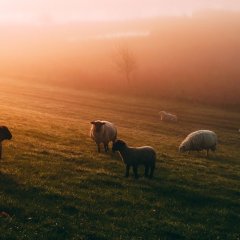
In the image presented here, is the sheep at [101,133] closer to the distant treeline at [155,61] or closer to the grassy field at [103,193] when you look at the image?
the grassy field at [103,193]

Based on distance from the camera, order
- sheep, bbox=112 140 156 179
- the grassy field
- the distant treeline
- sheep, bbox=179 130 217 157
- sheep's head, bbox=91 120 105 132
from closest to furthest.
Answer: the grassy field → sheep, bbox=112 140 156 179 → sheep's head, bbox=91 120 105 132 → sheep, bbox=179 130 217 157 → the distant treeline

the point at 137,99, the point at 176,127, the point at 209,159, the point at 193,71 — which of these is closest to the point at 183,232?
the point at 209,159

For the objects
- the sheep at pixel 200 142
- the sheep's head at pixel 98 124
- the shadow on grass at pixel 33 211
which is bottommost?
the shadow on grass at pixel 33 211

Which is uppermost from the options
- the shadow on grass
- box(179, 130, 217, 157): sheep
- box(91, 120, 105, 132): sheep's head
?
box(91, 120, 105, 132): sheep's head

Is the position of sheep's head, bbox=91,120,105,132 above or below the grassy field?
above

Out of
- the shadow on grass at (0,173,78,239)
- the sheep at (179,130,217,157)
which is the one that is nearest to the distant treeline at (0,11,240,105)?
the sheep at (179,130,217,157)

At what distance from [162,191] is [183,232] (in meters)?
4.54

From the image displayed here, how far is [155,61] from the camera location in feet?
432

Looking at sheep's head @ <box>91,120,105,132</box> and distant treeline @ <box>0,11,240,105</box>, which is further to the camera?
distant treeline @ <box>0,11,240,105</box>

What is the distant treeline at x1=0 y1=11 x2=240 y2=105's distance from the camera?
97325 millimetres

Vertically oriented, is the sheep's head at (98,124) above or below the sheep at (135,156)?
above

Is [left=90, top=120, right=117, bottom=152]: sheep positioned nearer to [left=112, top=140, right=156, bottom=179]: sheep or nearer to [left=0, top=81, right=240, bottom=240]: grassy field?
[left=0, top=81, right=240, bottom=240]: grassy field

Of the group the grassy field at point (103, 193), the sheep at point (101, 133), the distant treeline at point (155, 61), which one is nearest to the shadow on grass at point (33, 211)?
the grassy field at point (103, 193)

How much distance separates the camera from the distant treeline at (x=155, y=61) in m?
97.3
